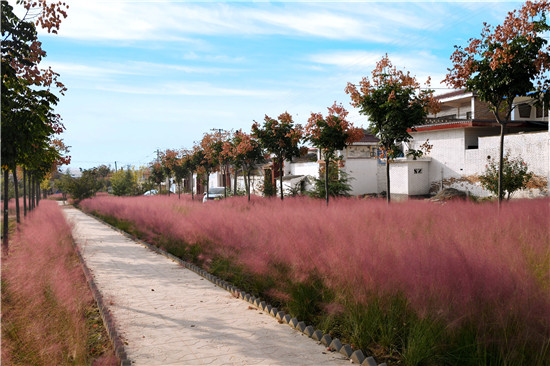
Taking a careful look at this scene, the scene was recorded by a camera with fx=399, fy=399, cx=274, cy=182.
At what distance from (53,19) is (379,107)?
30.6 feet

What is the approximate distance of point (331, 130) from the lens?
15.1 m

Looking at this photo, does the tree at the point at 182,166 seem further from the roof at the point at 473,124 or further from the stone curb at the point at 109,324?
the stone curb at the point at 109,324

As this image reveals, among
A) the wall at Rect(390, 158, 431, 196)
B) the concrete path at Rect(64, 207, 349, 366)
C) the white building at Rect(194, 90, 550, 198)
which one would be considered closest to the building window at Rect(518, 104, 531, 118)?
the white building at Rect(194, 90, 550, 198)

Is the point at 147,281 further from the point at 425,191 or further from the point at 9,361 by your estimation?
the point at 425,191

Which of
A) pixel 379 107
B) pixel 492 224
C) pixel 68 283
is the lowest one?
pixel 68 283

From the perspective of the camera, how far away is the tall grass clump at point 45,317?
13.1 ft

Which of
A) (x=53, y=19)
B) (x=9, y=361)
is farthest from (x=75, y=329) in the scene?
(x=53, y=19)

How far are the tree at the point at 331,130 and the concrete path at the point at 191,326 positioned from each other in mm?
8441

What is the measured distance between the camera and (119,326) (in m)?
5.28

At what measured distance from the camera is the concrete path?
169 inches

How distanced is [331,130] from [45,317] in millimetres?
11949

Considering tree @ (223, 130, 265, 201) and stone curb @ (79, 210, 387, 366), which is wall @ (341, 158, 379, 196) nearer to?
tree @ (223, 130, 265, 201)

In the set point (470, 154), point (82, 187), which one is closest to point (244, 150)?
point (470, 154)

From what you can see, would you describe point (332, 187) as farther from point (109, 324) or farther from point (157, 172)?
point (157, 172)
